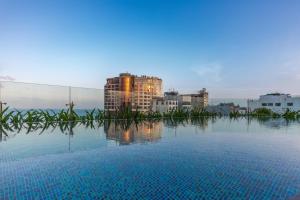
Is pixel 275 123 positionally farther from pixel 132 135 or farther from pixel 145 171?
pixel 145 171

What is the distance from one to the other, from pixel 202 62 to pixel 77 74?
33.0 feet

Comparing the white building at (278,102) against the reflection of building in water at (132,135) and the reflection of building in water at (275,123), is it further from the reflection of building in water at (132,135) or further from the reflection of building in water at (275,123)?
the reflection of building in water at (132,135)

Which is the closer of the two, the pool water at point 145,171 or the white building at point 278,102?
the pool water at point 145,171

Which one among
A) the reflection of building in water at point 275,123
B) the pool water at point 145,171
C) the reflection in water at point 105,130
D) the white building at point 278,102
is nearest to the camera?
the pool water at point 145,171

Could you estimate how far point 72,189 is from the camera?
3.03 m

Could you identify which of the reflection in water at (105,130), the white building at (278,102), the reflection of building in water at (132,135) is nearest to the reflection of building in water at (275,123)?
the reflection in water at (105,130)

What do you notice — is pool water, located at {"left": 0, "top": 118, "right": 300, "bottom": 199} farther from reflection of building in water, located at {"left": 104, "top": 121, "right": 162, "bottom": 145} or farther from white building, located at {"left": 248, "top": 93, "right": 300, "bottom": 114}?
white building, located at {"left": 248, "top": 93, "right": 300, "bottom": 114}

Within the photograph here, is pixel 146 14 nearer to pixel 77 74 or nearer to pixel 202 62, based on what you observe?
pixel 202 62

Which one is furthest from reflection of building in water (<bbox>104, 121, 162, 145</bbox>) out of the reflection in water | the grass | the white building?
the white building

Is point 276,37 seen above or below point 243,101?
above

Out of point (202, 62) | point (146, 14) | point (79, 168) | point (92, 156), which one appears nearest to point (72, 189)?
point (79, 168)

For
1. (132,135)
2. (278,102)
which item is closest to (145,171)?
(132,135)

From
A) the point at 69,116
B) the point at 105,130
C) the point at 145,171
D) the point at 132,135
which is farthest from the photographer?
the point at 69,116

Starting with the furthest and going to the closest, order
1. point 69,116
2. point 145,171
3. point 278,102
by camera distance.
A: 1. point 278,102
2. point 69,116
3. point 145,171
